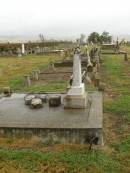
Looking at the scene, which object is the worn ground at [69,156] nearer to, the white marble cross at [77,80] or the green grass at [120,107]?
the green grass at [120,107]

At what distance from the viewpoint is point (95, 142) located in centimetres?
814

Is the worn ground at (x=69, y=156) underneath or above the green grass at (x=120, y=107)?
underneath

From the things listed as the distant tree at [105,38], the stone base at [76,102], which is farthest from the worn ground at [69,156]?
the distant tree at [105,38]

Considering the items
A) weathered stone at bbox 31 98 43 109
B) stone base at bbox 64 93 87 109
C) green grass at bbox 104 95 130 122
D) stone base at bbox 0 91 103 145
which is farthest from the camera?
green grass at bbox 104 95 130 122

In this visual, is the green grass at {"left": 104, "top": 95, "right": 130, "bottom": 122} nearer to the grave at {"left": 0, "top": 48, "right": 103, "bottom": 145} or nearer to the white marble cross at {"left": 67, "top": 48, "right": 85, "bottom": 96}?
the grave at {"left": 0, "top": 48, "right": 103, "bottom": 145}

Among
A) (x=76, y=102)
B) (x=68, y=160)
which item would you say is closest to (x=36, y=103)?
(x=76, y=102)

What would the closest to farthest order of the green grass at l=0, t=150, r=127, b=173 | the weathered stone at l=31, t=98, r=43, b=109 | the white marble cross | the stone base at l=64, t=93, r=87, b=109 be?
the green grass at l=0, t=150, r=127, b=173 → the stone base at l=64, t=93, r=87, b=109 → the white marble cross → the weathered stone at l=31, t=98, r=43, b=109

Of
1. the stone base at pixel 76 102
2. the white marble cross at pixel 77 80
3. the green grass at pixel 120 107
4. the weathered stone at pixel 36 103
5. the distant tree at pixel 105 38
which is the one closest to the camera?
the stone base at pixel 76 102

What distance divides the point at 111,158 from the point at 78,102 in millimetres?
2828

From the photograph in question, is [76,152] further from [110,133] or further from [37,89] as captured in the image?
[37,89]

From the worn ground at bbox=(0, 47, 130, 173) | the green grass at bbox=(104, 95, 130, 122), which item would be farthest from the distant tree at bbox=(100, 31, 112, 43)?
the worn ground at bbox=(0, 47, 130, 173)

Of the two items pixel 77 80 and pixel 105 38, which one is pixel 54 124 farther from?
→ pixel 105 38

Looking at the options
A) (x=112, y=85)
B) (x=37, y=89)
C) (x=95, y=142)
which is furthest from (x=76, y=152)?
(x=112, y=85)

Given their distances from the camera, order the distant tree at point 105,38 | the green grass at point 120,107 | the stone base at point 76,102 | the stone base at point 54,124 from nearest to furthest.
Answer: the stone base at point 54,124, the stone base at point 76,102, the green grass at point 120,107, the distant tree at point 105,38
